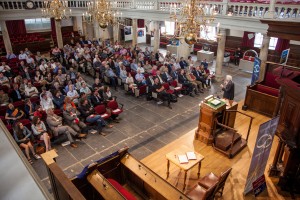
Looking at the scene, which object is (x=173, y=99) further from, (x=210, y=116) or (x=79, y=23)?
(x=79, y=23)

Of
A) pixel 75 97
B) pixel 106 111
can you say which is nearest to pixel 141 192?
pixel 106 111

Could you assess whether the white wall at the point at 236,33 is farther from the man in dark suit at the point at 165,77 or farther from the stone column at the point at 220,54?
the man in dark suit at the point at 165,77

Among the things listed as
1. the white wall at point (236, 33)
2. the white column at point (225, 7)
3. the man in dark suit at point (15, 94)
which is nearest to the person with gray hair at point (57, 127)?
the man in dark suit at point (15, 94)

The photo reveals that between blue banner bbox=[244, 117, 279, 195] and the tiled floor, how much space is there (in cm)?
280

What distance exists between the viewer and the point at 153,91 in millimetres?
9750

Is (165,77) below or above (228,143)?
above

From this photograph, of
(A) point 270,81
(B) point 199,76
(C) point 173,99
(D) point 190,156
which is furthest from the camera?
(B) point 199,76

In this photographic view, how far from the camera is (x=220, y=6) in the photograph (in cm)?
1138

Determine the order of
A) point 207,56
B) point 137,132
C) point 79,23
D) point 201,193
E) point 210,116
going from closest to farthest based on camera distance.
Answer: point 201,193
point 210,116
point 137,132
point 207,56
point 79,23

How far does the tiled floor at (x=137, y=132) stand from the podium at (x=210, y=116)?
37.5 inches

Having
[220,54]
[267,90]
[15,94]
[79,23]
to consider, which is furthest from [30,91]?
[79,23]

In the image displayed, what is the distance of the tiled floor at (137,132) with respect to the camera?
6.48 metres

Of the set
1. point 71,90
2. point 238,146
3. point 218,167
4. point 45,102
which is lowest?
point 218,167

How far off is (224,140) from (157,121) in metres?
2.56
